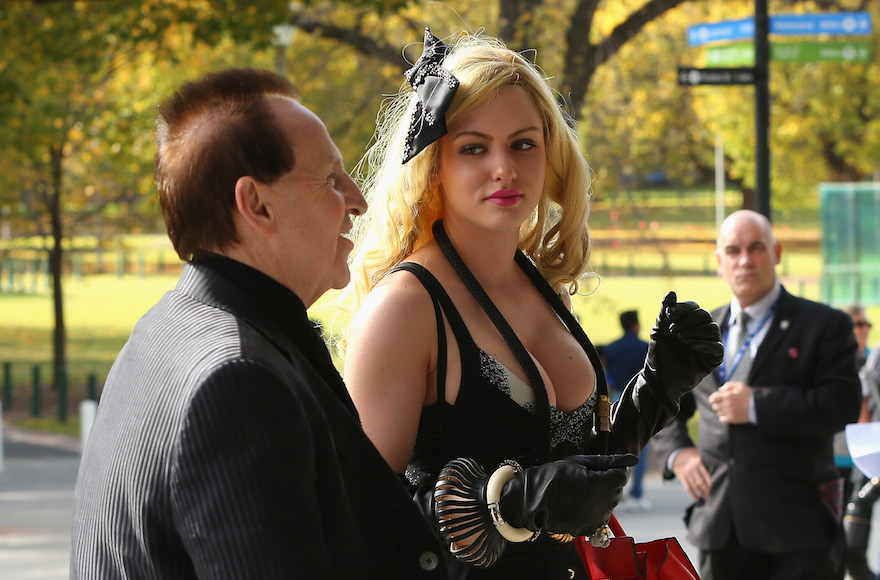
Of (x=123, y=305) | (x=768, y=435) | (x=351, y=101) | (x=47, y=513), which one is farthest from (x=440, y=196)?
(x=123, y=305)

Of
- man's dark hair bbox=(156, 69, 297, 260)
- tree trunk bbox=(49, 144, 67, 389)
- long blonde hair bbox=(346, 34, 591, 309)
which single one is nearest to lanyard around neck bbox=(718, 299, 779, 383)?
long blonde hair bbox=(346, 34, 591, 309)

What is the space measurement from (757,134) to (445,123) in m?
6.42

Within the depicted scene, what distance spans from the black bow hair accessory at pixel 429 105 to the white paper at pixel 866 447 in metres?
1.32

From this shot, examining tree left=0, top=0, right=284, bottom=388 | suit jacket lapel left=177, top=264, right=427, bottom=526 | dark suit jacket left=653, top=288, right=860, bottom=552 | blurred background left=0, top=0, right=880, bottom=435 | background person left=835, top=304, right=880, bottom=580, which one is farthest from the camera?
tree left=0, top=0, right=284, bottom=388

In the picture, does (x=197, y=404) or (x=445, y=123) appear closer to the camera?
(x=197, y=404)

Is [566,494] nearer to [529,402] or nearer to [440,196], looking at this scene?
[529,402]

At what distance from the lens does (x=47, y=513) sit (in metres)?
8.84

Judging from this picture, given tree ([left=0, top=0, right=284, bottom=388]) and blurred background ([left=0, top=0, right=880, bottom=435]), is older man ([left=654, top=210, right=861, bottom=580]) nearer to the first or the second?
blurred background ([left=0, top=0, right=880, bottom=435])

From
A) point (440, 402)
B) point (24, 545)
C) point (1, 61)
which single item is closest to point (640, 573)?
point (440, 402)

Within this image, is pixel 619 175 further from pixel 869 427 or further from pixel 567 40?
pixel 869 427

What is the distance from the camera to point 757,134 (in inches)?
328

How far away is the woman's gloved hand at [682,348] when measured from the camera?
2.48 meters

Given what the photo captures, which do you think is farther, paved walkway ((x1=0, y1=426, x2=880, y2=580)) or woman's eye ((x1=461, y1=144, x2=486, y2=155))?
paved walkway ((x1=0, y1=426, x2=880, y2=580))

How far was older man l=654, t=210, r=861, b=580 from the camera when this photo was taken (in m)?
3.88
